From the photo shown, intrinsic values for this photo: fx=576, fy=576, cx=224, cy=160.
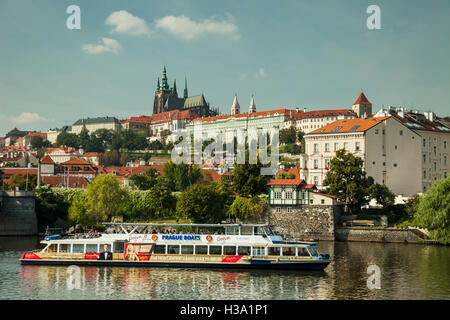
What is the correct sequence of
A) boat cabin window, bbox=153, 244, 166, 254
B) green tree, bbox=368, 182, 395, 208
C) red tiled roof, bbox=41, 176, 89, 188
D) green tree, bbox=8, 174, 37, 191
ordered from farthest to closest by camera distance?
1. red tiled roof, bbox=41, 176, 89, 188
2. green tree, bbox=8, 174, 37, 191
3. green tree, bbox=368, 182, 395, 208
4. boat cabin window, bbox=153, 244, 166, 254

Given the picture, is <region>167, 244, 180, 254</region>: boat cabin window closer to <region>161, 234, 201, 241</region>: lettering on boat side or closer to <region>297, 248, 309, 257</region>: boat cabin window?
<region>161, 234, 201, 241</region>: lettering on boat side

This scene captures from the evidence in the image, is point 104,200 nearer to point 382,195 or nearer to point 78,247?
point 78,247

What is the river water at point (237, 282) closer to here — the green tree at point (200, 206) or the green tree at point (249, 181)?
the green tree at point (200, 206)

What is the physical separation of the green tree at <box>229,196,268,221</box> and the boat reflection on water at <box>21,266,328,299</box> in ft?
88.8

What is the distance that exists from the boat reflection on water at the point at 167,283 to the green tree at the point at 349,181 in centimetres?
2994

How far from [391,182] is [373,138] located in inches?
288

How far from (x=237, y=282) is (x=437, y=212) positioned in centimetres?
3140

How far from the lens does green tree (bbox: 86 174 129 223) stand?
7650cm

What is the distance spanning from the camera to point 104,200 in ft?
253

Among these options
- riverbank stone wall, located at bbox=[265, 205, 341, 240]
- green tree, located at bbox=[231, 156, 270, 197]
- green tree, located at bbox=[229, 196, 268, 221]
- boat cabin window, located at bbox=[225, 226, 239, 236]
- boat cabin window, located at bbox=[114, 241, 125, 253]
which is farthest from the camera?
green tree, located at bbox=[231, 156, 270, 197]

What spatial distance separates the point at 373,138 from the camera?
8581cm

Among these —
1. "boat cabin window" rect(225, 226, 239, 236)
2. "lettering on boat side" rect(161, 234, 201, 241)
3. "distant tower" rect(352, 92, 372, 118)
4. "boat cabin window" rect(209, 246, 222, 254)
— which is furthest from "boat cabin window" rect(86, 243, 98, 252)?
"distant tower" rect(352, 92, 372, 118)

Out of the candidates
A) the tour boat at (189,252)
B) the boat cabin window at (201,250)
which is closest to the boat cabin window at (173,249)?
the tour boat at (189,252)
